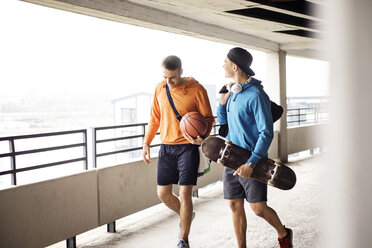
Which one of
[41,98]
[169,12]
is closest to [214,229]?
[169,12]

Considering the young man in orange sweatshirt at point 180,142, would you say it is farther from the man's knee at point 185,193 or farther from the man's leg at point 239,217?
the man's leg at point 239,217

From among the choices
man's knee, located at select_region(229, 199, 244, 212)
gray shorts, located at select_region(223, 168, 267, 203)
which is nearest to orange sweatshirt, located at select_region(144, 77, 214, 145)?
gray shorts, located at select_region(223, 168, 267, 203)

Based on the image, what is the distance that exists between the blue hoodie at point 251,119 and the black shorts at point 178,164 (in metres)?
0.53

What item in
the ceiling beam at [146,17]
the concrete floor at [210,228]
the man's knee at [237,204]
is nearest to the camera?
the man's knee at [237,204]

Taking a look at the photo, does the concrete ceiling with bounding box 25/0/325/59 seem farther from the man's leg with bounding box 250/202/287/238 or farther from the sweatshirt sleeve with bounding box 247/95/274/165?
the man's leg with bounding box 250/202/287/238

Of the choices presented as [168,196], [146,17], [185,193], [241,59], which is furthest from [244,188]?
[146,17]

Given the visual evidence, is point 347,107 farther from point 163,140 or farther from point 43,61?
point 43,61

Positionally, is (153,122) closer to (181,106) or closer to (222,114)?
(181,106)

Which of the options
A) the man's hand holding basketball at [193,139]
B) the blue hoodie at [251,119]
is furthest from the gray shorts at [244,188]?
the man's hand holding basketball at [193,139]

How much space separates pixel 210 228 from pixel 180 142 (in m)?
1.55

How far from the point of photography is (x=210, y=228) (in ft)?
15.8

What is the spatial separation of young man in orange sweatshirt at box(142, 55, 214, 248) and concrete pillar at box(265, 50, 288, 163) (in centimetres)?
668

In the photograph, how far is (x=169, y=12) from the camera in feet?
19.1

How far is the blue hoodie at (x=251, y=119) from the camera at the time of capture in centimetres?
298
